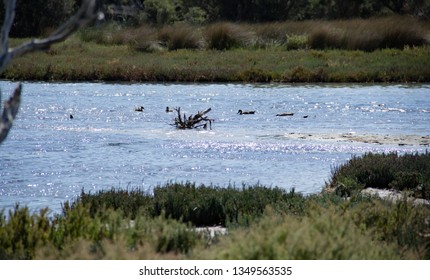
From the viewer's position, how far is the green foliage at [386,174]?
1673 centimetres

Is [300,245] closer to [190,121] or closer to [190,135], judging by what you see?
[190,135]

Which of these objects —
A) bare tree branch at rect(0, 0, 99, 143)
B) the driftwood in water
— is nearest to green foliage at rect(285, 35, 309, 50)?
the driftwood in water

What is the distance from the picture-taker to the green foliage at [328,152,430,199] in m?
16.7

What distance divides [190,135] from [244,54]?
22.0m

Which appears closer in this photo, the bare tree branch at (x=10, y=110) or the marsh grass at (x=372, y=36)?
the bare tree branch at (x=10, y=110)

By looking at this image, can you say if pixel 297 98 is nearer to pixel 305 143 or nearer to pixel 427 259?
pixel 305 143

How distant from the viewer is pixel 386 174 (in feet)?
58.5

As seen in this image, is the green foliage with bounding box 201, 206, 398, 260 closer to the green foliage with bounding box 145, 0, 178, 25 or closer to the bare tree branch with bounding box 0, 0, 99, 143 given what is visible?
the bare tree branch with bounding box 0, 0, 99, 143

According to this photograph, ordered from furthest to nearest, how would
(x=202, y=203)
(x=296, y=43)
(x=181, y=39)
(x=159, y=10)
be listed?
(x=159, y=10)
(x=181, y=39)
(x=296, y=43)
(x=202, y=203)

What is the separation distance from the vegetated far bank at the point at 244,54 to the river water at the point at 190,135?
5.73 ft

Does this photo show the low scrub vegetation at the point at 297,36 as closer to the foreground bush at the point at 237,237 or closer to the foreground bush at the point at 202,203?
the foreground bush at the point at 202,203

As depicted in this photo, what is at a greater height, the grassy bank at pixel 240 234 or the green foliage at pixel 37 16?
the grassy bank at pixel 240 234

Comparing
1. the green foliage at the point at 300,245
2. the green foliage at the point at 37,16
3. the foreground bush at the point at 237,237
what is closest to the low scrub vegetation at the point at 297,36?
the green foliage at the point at 37,16

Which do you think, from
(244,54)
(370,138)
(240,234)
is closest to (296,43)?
(244,54)
